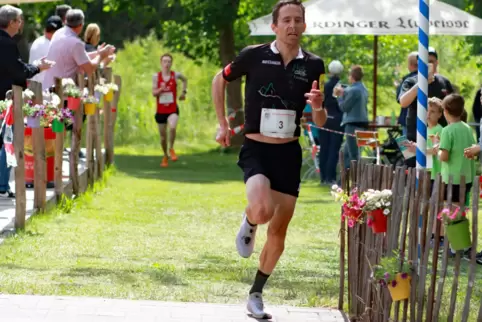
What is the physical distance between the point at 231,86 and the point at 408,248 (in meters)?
22.8

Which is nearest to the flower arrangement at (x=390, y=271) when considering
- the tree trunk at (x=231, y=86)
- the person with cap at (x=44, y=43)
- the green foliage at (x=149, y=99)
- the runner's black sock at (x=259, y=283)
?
the runner's black sock at (x=259, y=283)

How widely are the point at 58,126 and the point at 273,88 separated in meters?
6.13

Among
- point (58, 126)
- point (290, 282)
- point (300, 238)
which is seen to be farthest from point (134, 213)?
point (290, 282)

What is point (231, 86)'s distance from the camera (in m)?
29.9

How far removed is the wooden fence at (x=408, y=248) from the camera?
680 cm

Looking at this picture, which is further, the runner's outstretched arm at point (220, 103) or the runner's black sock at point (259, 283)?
the runner's outstretched arm at point (220, 103)

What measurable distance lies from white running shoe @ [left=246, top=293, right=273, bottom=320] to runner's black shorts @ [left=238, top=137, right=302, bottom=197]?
685 millimetres

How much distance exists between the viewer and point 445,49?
117ft

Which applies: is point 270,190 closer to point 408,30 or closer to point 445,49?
point 408,30

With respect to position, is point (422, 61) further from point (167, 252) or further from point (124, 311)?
point (167, 252)

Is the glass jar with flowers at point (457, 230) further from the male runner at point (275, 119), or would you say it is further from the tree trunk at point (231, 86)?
the tree trunk at point (231, 86)

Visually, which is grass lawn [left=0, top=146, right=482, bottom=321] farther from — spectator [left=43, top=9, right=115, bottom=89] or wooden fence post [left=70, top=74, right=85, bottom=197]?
spectator [left=43, top=9, right=115, bottom=89]

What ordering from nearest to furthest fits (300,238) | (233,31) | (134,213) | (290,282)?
(290,282), (300,238), (134,213), (233,31)

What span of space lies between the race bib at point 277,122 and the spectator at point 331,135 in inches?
463
